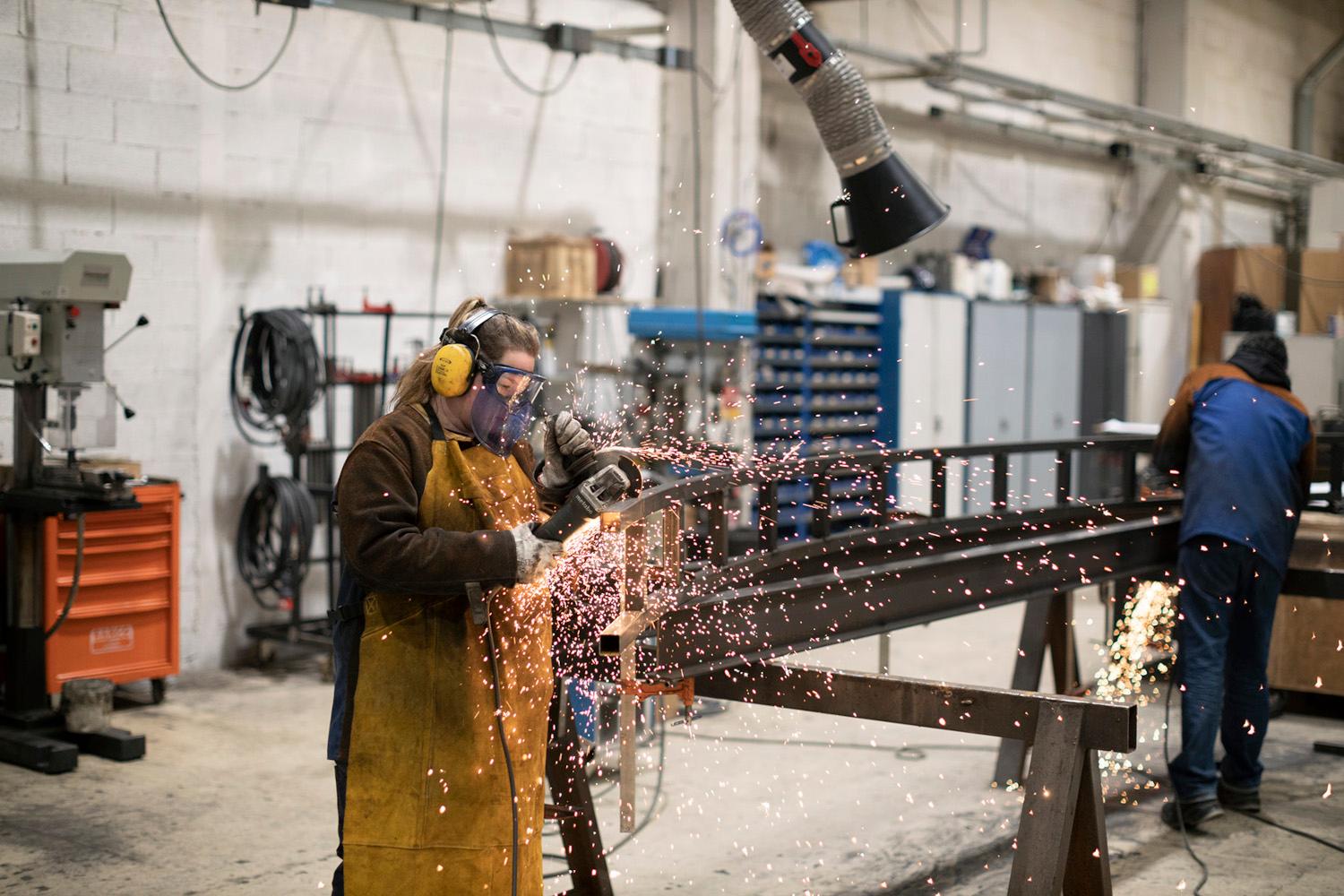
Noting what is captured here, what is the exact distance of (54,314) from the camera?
4414 millimetres

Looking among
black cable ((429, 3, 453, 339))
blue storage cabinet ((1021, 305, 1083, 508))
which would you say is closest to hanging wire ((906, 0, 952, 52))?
blue storage cabinet ((1021, 305, 1083, 508))

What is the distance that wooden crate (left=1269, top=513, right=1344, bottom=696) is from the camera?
16.6 feet

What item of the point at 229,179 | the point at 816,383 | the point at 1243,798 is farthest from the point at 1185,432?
the point at 816,383

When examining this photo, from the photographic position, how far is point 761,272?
25.9 feet

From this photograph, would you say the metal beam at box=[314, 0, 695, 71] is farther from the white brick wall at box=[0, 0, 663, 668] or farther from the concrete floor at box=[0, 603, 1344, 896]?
the concrete floor at box=[0, 603, 1344, 896]

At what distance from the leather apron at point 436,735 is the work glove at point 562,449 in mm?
169

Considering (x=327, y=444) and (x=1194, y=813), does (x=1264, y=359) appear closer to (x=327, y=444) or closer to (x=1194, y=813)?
(x=1194, y=813)

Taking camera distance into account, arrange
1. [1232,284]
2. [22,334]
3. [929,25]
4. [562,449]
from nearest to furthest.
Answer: [562,449] < [22,334] < [929,25] < [1232,284]

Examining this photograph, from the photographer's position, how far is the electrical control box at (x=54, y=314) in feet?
14.4

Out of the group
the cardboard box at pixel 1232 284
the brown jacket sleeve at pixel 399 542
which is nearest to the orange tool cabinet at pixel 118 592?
the brown jacket sleeve at pixel 399 542

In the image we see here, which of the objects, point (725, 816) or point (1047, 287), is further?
point (1047, 287)

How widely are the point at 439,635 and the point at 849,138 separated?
5.29ft

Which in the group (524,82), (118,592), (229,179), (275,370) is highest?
(524,82)

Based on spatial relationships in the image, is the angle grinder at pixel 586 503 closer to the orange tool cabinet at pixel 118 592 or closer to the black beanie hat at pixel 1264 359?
the black beanie hat at pixel 1264 359
